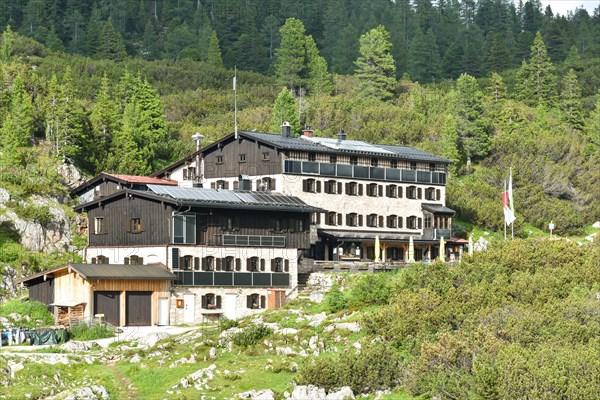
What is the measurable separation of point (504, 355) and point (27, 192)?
39.8m

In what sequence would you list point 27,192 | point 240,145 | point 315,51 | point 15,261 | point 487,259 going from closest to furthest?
point 487,259 < point 15,261 < point 27,192 < point 240,145 < point 315,51

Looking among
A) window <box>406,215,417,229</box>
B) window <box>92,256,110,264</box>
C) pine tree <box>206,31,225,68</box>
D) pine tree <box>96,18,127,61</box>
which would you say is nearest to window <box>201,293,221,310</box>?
window <box>92,256,110,264</box>

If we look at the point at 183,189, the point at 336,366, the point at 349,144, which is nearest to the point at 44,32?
the point at 349,144

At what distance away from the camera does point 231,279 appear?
229 ft

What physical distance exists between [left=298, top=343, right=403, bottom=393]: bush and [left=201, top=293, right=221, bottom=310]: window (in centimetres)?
2034

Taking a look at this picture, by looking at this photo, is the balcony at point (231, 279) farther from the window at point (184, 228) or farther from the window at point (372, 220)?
the window at point (372, 220)

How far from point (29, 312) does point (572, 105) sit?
7896 centimetres

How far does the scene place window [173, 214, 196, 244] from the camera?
6862 cm

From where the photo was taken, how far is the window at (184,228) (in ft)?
225

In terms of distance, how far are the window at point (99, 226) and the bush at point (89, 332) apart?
12.7m

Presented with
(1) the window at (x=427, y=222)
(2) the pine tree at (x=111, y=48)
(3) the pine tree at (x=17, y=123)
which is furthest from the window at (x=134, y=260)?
(2) the pine tree at (x=111, y=48)

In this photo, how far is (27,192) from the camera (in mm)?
74750

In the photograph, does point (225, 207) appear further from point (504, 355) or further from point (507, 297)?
point (504, 355)

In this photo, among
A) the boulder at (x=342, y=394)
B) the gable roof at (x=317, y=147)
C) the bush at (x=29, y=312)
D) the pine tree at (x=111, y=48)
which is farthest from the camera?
the pine tree at (x=111, y=48)
